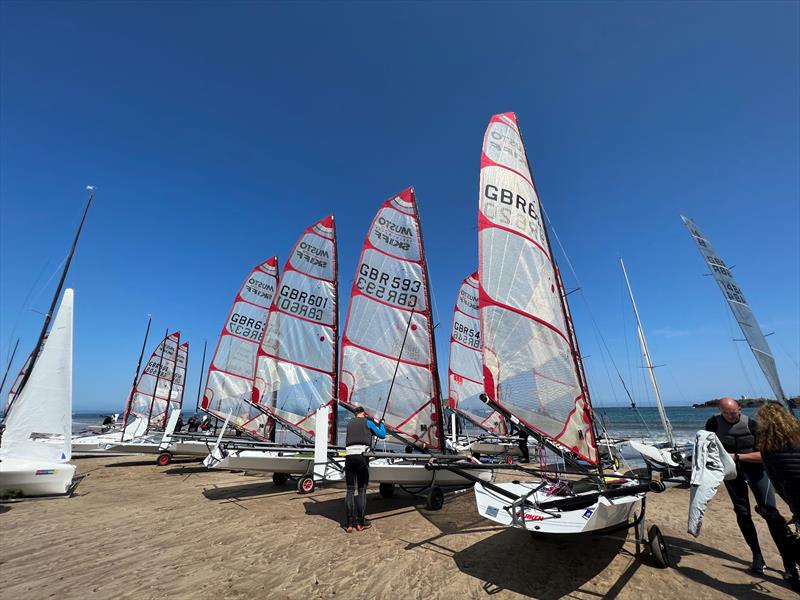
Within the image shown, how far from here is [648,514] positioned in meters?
7.08

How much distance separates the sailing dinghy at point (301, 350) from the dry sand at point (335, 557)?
316 cm

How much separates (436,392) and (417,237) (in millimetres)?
4483

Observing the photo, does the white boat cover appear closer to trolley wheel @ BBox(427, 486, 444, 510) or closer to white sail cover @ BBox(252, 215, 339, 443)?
trolley wheel @ BBox(427, 486, 444, 510)

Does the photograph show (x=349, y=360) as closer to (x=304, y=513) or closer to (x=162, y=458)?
(x=304, y=513)

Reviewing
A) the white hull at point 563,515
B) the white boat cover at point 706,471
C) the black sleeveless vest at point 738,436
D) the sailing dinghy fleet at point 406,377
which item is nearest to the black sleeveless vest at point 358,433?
the sailing dinghy fleet at point 406,377

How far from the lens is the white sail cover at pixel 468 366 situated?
17.9m

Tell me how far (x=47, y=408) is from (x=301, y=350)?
5.83 metres

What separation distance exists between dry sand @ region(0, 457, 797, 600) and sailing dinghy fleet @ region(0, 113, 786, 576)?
635mm

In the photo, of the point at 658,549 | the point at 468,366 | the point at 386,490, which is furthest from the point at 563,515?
the point at 468,366

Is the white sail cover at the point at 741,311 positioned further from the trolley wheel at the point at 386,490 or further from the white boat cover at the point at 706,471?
the trolley wheel at the point at 386,490

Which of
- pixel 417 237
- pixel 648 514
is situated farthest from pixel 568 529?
pixel 417 237

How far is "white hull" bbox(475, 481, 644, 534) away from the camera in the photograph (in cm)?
366

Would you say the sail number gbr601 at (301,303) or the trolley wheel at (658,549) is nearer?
the trolley wheel at (658,549)

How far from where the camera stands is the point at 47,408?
8.14 m
